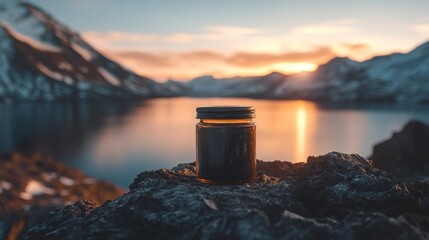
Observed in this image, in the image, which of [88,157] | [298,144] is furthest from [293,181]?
[298,144]

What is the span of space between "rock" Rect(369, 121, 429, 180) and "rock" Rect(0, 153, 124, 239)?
18283mm

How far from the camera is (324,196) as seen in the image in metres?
3.07

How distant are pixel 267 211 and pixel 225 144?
0.85 m

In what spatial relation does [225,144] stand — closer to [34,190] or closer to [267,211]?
[267,211]

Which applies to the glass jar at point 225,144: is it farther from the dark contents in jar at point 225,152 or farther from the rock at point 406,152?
the rock at point 406,152

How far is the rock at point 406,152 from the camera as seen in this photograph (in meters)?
18.8

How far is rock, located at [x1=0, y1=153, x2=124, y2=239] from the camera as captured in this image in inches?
725

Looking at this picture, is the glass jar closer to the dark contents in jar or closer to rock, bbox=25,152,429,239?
the dark contents in jar

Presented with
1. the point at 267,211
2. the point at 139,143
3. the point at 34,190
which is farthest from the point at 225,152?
the point at 139,143

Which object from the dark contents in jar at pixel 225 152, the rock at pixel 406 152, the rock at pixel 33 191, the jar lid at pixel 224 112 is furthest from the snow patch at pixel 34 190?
the jar lid at pixel 224 112

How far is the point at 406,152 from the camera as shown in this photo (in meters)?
20.0

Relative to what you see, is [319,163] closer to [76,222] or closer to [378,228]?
[378,228]

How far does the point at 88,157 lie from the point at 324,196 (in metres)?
59.8

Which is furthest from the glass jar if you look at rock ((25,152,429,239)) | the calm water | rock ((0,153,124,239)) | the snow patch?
the calm water
